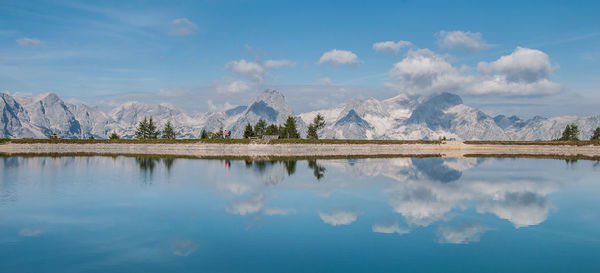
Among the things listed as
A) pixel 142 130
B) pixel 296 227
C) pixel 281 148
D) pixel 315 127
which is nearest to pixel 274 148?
pixel 281 148

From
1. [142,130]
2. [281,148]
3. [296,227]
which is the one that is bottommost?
[296,227]

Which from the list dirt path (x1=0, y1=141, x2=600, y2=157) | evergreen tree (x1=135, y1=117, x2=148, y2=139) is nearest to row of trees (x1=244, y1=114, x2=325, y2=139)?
dirt path (x1=0, y1=141, x2=600, y2=157)

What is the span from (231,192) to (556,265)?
23867 millimetres

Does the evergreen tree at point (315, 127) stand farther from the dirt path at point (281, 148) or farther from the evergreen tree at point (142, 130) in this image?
the evergreen tree at point (142, 130)

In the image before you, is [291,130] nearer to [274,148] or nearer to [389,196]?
[274,148]

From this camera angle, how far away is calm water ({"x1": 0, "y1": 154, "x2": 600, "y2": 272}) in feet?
53.5

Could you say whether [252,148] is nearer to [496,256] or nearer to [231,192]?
[231,192]

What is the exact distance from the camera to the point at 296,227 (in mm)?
21969

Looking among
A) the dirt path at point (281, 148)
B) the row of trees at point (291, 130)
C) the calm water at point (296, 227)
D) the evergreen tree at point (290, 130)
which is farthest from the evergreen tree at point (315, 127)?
the calm water at point (296, 227)

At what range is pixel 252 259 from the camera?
54.6 feet

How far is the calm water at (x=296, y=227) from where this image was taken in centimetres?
1631

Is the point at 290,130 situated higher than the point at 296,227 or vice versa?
the point at 290,130

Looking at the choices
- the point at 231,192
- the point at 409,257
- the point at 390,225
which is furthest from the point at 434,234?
the point at 231,192

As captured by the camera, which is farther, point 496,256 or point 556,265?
point 496,256
